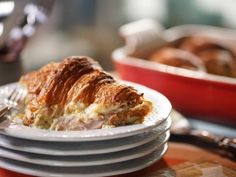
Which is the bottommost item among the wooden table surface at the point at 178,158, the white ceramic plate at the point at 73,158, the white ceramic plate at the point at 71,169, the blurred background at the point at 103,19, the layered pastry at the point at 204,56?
the blurred background at the point at 103,19

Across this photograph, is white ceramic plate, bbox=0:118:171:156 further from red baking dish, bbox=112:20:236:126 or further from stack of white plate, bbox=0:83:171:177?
red baking dish, bbox=112:20:236:126

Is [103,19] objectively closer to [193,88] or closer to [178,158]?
[193,88]

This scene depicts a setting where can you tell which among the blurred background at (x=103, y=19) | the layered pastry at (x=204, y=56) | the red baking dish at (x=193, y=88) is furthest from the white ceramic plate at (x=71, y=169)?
the blurred background at (x=103, y=19)

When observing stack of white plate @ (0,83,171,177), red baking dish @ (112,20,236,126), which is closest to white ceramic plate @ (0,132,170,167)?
stack of white plate @ (0,83,171,177)

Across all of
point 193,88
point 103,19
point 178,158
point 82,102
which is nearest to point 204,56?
point 193,88

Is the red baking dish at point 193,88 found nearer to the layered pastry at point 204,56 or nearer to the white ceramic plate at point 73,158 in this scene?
the layered pastry at point 204,56

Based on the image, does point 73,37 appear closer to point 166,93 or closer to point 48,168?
point 166,93
